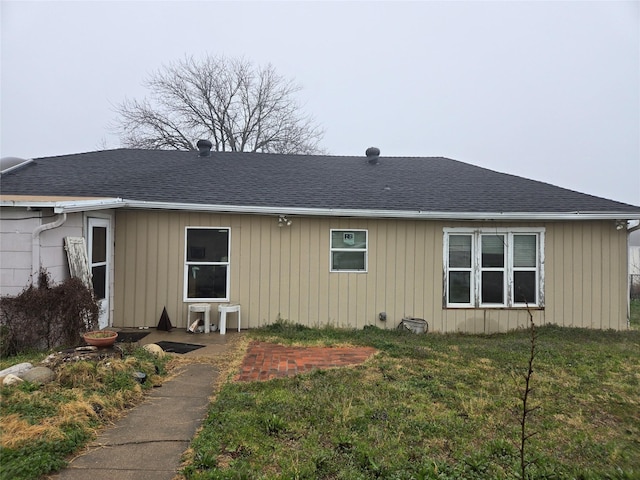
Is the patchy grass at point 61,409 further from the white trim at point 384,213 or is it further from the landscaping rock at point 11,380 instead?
the white trim at point 384,213

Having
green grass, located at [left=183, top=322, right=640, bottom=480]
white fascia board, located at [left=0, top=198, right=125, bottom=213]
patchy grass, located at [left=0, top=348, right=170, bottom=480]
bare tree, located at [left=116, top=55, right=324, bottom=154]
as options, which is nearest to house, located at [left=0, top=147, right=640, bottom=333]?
white fascia board, located at [left=0, top=198, right=125, bottom=213]

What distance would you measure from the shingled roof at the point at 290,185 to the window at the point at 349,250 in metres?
0.60

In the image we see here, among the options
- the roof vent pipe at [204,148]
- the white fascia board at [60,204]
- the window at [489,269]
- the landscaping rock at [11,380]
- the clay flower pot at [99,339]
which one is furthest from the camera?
the roof vent pipe at [204,148]

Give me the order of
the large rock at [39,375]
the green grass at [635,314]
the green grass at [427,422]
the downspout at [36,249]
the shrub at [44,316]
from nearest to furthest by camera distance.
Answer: the green grass at [427,422]
the large rock at [39,375]
the shrub at [44,316]
the downspout at [36,249]
the green grass at [635,314]

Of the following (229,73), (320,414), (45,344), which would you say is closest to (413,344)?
(320,414)

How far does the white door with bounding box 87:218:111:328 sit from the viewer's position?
6.78m

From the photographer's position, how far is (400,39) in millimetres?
13547

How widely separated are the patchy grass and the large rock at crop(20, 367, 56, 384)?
0.10 metres

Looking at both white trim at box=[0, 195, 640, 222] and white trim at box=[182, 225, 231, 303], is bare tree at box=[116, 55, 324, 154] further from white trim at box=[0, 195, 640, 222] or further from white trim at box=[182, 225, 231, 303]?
white trim at box=[0, 195, 640, 222]

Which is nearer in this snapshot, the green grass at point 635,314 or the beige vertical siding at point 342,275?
the beige vertical siding at point 342,275

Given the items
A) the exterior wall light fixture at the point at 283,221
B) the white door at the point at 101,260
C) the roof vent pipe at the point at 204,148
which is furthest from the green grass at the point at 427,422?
the roof vent pipe at the point at 204,148

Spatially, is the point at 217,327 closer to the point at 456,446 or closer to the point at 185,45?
the point at 456,446

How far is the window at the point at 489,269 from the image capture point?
8.04m

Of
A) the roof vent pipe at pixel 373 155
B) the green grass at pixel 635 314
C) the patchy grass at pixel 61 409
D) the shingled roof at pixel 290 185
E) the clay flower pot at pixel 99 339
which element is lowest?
the green grass at pixel 635 314
